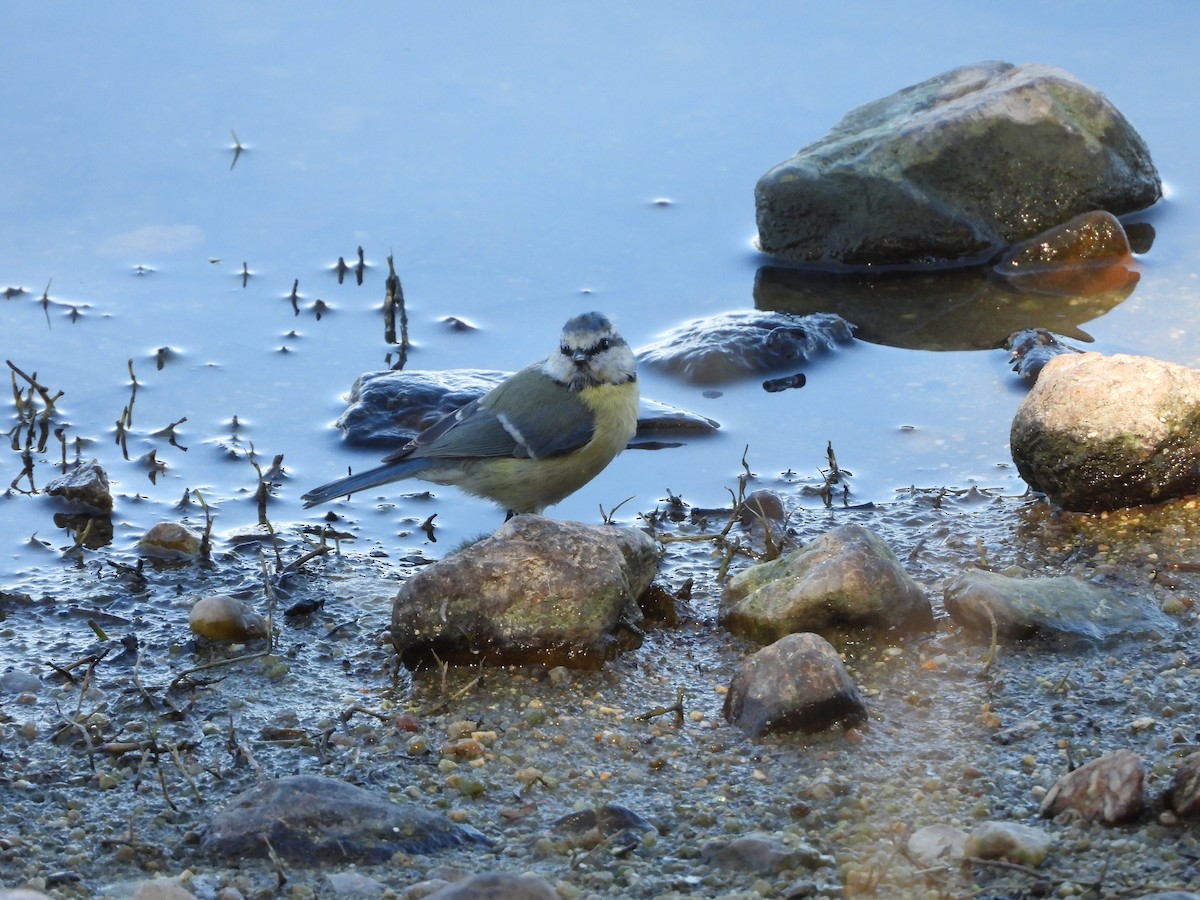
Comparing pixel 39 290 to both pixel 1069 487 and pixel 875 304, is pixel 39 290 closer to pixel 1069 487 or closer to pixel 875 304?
pixel 875 304

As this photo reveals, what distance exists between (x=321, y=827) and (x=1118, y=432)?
3.21 m

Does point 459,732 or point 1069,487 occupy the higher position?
point 1069,487

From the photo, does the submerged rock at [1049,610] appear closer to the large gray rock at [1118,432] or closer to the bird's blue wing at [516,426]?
the large gray rock at [1118,432]

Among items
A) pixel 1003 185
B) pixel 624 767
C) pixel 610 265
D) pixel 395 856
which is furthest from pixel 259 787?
pixel 1003 185

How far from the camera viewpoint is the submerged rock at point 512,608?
455 cm

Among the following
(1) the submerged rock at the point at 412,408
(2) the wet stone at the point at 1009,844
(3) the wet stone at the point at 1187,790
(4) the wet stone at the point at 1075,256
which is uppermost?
(4) the wet stone at the point at 1075,256

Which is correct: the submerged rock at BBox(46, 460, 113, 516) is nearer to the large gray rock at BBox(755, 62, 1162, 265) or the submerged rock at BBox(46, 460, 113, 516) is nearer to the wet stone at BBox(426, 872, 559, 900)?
the wet stone at BBox(426, 872, 559, 900)

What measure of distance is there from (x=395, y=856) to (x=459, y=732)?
696 mm

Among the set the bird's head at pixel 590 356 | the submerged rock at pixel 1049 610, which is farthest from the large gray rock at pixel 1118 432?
the bird's head at pixel 590 356

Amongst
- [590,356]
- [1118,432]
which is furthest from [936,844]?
[590,356]

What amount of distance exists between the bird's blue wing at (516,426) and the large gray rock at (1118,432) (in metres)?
1.71

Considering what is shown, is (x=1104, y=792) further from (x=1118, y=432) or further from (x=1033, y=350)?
(x=1033, y=350)

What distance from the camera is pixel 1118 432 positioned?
17.3ft

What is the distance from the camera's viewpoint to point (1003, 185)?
8.20 meters
